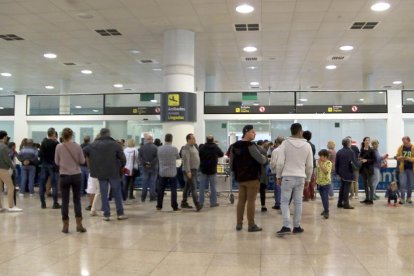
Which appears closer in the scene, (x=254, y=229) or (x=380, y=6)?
(x=254, y=229)

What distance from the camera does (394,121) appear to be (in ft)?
40.6

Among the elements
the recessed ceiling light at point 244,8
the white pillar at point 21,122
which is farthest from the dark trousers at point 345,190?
the white pillar at point 21,122

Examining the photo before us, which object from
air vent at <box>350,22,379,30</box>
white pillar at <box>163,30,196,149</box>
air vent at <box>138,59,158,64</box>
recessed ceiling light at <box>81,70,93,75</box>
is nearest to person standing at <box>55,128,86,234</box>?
white pillar at <box>163,30,196,149</box>

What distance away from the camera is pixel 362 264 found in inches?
189

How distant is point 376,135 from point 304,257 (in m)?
9.19

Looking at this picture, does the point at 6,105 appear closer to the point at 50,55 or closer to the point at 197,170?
the point at 50,55

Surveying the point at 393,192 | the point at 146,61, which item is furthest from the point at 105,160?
the point at 146,61

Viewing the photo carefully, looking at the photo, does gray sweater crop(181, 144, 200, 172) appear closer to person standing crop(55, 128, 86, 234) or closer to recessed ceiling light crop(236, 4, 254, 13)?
Result: person standing crop(55, 128, 86, 234)

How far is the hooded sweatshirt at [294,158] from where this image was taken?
633 centimetres

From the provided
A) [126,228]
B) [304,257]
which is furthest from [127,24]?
[304,257]

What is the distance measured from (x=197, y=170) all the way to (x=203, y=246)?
3.44 meters

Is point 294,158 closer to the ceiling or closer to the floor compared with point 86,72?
closer to the floor

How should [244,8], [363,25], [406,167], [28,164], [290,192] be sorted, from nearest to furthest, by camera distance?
[290,192], [244,8], [406,167], [363,25], [28,164]

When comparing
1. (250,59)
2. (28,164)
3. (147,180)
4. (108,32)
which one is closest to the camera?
(147,180)
